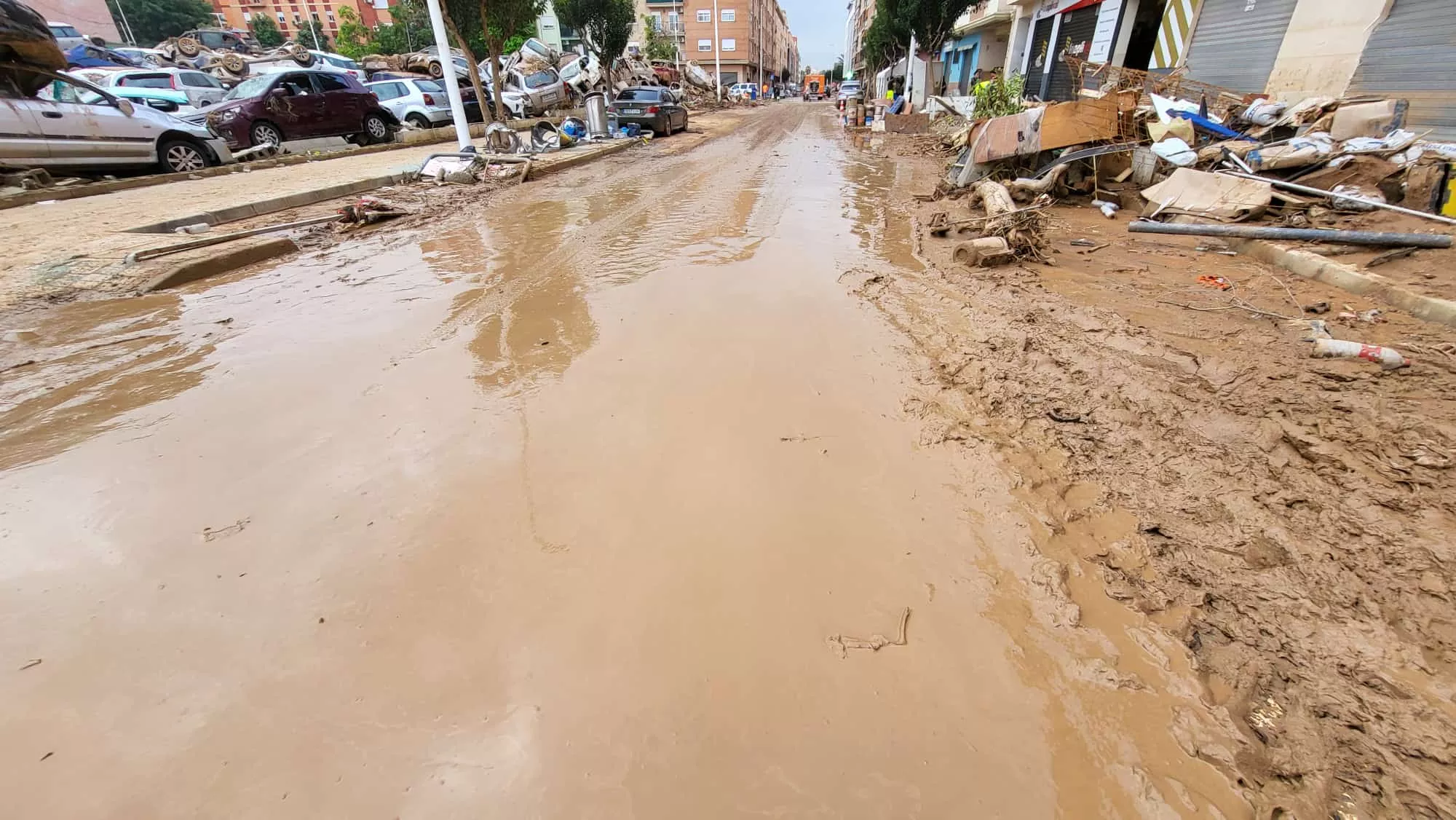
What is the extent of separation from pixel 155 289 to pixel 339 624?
5.10 metres

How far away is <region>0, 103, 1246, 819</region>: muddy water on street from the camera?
60.2 inches

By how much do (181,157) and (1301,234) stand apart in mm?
15316

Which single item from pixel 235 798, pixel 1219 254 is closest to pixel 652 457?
pixel 235 798

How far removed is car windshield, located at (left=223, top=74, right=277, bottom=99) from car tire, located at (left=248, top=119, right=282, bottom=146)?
0.52 meters

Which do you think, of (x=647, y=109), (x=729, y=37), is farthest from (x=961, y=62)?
(x=729, y=37)

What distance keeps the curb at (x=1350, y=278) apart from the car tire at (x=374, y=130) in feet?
55.1

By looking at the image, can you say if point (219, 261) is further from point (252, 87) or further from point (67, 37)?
point (67, 37)

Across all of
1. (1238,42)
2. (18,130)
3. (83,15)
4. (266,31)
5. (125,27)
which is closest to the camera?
(18,130)

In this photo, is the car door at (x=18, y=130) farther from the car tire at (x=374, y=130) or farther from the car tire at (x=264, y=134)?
the car tire at (x=374, y=130)

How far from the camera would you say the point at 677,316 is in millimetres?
4383

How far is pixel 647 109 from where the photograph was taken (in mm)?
17359

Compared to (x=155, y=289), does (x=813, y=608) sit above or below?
below

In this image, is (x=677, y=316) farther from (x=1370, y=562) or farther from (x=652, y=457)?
(x=1370, y=562)

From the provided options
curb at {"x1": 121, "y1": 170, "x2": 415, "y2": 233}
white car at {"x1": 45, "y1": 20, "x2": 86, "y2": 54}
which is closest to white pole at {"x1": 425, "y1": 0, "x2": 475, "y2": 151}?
curb at {"x1": 121, "y1": 170, "x2": 415, "y2": 233}
